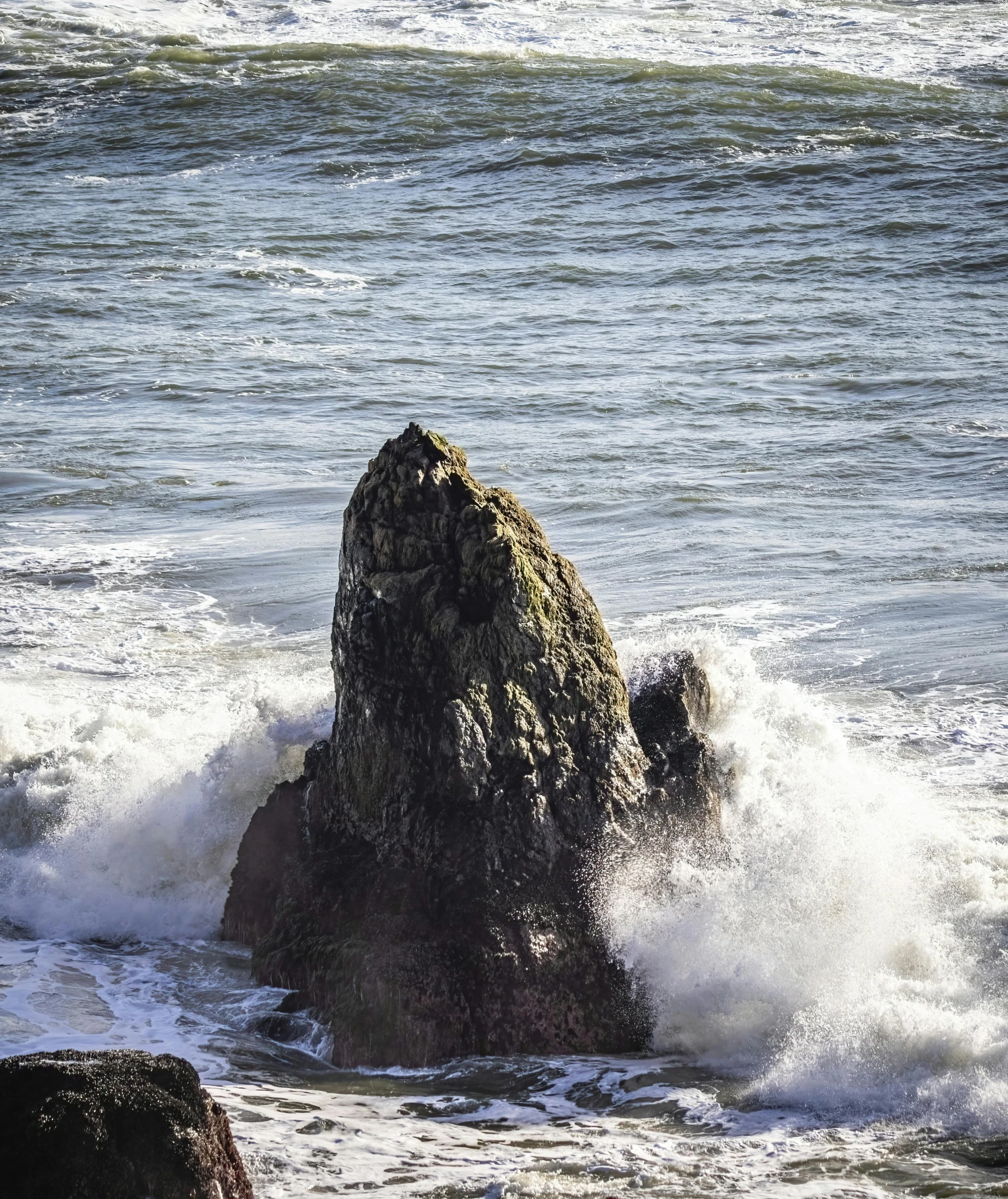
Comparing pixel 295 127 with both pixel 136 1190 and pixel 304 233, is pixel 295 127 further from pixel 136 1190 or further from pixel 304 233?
pixel 136 1190

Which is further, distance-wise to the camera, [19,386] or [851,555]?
[19,386]

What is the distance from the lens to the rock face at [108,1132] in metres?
3.47

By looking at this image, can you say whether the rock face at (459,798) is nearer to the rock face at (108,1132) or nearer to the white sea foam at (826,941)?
the white sea foam at (826,941)

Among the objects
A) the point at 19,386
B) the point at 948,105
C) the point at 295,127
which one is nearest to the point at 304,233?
the point at 295,127

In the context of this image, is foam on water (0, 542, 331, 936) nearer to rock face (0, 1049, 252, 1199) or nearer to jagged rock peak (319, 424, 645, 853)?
jagged rock peak (319, 424, 645, 853)

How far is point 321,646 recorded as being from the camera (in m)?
9.95

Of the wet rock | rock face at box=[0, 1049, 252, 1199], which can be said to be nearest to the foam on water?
the wet rock

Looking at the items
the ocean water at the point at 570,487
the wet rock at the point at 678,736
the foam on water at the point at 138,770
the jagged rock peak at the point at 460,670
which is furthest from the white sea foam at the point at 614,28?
the jagged rock peak at the point at 460,670

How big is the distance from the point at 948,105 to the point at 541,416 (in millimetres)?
17066

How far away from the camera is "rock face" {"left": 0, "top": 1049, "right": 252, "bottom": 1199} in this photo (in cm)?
347

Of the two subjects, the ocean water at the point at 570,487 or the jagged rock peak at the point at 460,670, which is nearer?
the ocean water at the point at 570,487

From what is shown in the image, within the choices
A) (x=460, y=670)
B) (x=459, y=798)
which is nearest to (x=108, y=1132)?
(x=459, y=798)

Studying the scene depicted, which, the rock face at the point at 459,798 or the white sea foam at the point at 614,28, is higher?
the white sea foam at the point at 614,28

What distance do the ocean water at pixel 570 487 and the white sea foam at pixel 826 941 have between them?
0.06 ft
